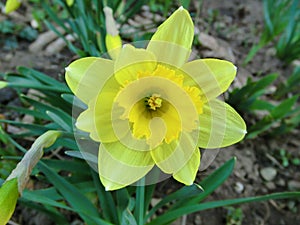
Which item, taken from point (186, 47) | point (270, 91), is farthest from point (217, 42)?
point (186, 47)

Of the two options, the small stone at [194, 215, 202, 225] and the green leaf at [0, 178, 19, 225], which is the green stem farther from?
the small stone at [194, 215, 202, 225]

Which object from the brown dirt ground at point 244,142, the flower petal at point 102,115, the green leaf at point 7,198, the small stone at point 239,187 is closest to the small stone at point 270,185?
the brown dirt ground at point 244,142

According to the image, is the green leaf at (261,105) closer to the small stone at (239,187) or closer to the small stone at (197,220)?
the small stone at (239,187)

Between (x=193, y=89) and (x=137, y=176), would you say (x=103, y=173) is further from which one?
(x=193, y=89)

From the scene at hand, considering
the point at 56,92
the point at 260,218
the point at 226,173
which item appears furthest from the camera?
the point at 260,218

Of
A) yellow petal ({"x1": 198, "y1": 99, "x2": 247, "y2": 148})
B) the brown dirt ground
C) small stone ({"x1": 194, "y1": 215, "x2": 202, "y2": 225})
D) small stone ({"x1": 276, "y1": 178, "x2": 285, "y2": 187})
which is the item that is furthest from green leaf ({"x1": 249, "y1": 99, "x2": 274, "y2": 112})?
yellow petal ({"x1": 198, "y1": 99, "x2": 247, "y2": 148})

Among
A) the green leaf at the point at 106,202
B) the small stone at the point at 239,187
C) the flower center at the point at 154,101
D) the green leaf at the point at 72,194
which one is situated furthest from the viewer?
the small stone at the point at 239,187
